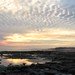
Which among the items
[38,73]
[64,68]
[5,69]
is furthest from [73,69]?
[5,69]

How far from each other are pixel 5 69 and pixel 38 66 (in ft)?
34.5

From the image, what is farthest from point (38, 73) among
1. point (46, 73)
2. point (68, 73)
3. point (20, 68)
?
point (20, 68)

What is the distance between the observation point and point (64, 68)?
82062 millimetres

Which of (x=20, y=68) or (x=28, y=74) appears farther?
(x=20, y=68)

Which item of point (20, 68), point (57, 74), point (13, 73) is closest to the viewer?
point (57, 74)

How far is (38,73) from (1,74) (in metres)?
8.01

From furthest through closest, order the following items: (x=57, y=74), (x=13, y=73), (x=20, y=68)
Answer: (x=20, y=68), (x=13, y=73), (x=57, y=74)

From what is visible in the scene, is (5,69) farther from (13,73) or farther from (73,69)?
(73,69)

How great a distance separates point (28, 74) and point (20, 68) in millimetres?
9255

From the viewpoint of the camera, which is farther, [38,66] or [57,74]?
[38,66]

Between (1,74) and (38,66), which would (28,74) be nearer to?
(1,74)

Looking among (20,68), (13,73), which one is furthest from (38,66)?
(13,73)

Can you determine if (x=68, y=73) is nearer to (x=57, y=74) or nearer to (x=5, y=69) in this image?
(x=57, y=74)

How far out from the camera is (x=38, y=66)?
3501 inches
